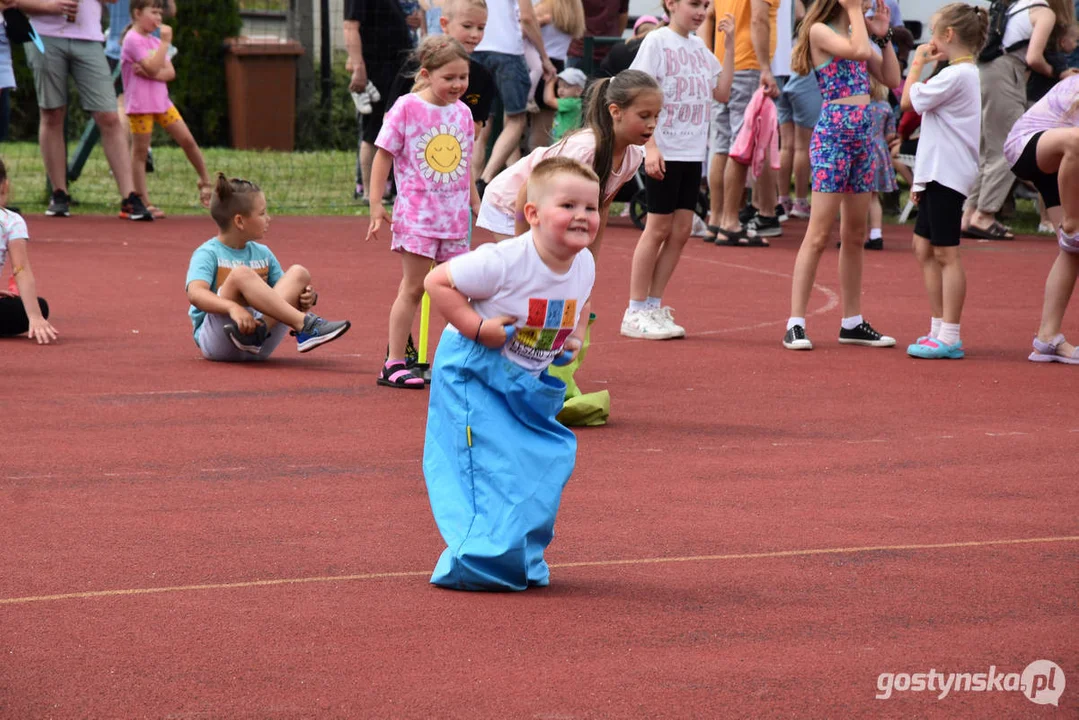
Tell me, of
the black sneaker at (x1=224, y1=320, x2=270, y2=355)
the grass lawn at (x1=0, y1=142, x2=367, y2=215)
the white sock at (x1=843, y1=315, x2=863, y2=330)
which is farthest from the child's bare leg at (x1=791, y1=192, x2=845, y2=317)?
the grass lawn at (x1=0, y1=142, x2=367, y2=215)

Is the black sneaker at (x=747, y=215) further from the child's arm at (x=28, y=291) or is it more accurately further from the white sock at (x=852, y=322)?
the child's arm at (x=28, y=291)

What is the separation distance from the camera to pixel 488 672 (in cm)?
363

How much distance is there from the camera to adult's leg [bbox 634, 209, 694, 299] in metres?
8.70

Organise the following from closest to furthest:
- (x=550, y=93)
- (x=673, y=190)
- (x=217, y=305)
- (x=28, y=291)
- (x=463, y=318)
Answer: (x=463, y=318)
(x=217, y=305)
(x=28, y=291)
(x=673, y=190)
(x=550, y=93)

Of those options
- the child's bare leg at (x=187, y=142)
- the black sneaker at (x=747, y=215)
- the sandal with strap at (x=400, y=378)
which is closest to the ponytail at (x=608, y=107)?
the sandal with strap at (x=400, y=378)

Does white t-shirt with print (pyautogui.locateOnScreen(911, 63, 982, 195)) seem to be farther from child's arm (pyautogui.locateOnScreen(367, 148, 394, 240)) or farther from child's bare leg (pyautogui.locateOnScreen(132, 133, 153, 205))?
child's bare leg (pyautogui.locateOnScreen(132, 133, 153, 205))

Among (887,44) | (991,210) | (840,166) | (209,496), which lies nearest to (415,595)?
(209,496)

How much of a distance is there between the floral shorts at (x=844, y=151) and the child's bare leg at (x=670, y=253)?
801 millimetres

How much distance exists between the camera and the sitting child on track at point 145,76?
13.3m

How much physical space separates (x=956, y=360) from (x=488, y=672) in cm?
533

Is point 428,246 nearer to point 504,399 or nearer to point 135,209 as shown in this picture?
point 504,399

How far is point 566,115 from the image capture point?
14297mm

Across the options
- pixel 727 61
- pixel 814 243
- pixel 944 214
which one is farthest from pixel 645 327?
pixel 727 61

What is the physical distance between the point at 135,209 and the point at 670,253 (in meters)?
6.66
